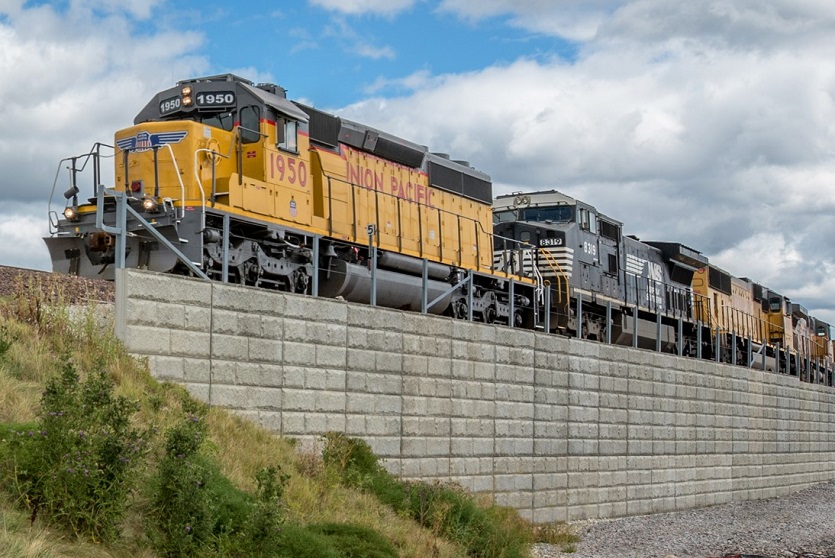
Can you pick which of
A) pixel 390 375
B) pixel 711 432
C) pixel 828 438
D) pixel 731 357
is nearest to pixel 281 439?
pixel 390 375

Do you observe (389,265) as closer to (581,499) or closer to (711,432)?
(581,499)

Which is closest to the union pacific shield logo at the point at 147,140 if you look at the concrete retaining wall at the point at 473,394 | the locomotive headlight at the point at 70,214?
the locomotive headlight at the point at 70,214

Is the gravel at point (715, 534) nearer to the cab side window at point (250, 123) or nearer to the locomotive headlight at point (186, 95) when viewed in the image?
the cab side window at point (250, 123)

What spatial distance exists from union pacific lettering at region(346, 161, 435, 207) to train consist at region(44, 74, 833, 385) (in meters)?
0.03

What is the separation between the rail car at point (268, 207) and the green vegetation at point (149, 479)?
142 cm

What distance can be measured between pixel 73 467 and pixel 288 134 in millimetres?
8343

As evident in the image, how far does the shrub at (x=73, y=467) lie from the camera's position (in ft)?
23.1

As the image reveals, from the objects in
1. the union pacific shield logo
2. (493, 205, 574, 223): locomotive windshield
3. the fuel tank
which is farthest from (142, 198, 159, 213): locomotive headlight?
(493, 205, 574, 223): locomotive windshield

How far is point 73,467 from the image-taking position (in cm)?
707

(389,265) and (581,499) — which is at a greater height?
(389,265)

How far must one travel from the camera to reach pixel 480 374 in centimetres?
1542

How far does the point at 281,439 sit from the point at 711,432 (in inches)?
582

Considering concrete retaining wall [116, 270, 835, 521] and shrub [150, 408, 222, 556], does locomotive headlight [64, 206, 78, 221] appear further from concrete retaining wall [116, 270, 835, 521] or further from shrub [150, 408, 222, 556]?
shrub [150, 408, 222, 556]

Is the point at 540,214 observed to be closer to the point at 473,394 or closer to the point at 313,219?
the point at 473,394
